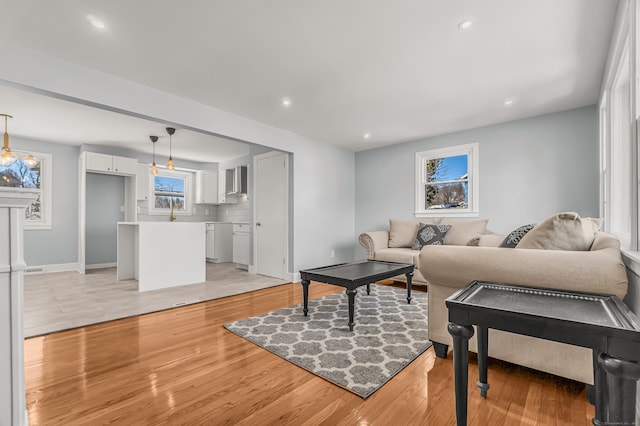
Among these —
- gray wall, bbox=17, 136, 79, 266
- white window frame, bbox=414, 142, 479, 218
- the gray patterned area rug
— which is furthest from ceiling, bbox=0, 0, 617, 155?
→ the gray patterned area rug

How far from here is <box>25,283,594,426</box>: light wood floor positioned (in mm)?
1472

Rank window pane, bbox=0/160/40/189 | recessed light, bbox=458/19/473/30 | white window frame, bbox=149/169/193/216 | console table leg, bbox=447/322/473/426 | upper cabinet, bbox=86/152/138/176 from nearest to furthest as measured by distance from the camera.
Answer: console table leg, bbox=447/322/473/426
recessed light, bbox=458/19/473/30
window pane, bbox=0/160/40/189
upper cabinet, bbox=86/152/138/176
white window frame, bbox=149/169/193/216

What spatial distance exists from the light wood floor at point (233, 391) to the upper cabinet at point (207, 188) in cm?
504

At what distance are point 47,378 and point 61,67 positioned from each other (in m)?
2.45

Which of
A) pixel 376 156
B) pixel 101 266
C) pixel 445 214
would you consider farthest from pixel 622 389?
pixel 101 266

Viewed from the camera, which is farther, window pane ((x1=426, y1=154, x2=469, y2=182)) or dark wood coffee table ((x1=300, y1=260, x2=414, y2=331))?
window pane ((x1=426, y1=154, x2=469, y2=182))

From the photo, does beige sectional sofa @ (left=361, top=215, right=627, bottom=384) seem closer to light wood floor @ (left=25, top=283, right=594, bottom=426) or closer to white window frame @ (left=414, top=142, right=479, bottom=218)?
light wood floor @ (left=25, top=283, right=594, bottom=426)

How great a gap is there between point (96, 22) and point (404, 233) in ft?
14.2

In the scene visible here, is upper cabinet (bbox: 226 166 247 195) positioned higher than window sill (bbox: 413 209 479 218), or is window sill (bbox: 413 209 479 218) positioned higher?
upper cabinet (bbox: 226 166 247 195)

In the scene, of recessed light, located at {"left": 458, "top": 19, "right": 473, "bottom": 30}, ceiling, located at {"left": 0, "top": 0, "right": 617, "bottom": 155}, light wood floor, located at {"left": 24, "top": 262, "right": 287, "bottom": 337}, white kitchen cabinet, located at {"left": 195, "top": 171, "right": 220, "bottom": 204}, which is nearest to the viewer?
ceiling, located at {"left": 0, "top": 0, "right": 617, "bottom": 155}

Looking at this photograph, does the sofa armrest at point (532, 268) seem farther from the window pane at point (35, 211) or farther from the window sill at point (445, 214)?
the window pane at point (35, 211)

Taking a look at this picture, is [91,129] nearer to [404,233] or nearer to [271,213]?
[271,213]

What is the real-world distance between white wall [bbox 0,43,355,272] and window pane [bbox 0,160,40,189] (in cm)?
392

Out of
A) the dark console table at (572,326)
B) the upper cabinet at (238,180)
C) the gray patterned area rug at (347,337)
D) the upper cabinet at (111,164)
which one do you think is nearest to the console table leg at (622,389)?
the dark console table at (572,326)
